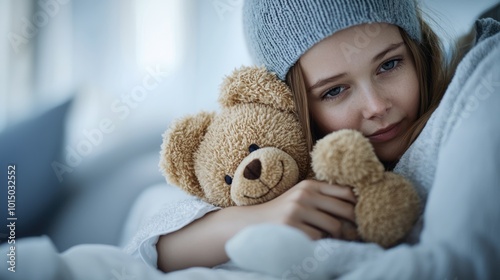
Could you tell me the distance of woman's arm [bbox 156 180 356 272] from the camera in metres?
0.54

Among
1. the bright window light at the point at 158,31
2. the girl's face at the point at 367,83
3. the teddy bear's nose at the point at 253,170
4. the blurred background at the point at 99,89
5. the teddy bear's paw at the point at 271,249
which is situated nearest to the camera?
the teddy bear's paw at the point at 271,249

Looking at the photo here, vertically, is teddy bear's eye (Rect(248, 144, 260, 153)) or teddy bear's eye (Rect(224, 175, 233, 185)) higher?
teddy bear's eye (Rect(248, 144, 260, 153))

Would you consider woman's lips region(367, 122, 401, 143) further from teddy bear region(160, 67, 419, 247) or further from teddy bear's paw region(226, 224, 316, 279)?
teddy bear's paw region(226, 224, 316, 279)

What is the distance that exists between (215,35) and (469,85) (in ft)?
2.18

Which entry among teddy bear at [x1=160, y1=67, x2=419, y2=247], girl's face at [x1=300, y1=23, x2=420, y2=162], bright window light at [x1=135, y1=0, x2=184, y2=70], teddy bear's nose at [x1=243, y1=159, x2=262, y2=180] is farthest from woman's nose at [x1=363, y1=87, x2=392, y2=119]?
bright window light at [x1=135, y1=0, x2=184, y2=70]

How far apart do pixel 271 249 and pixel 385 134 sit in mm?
356

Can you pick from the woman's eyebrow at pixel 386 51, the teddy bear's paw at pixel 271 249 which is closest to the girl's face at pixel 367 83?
the woman's eyebrow at pixel 386 51

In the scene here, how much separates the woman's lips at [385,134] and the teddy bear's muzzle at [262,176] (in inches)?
7.1

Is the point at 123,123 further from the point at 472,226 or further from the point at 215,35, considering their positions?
the point at 472,226

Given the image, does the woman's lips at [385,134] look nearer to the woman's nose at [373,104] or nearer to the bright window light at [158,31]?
the woman's nose at [373,104]

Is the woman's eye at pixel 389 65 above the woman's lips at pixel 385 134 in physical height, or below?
above

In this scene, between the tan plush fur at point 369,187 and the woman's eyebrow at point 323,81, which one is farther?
the woman's eyebrow at point 323,81

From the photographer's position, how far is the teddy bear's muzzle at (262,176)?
1.85 feet

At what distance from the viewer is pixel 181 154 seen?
0.68 meters
